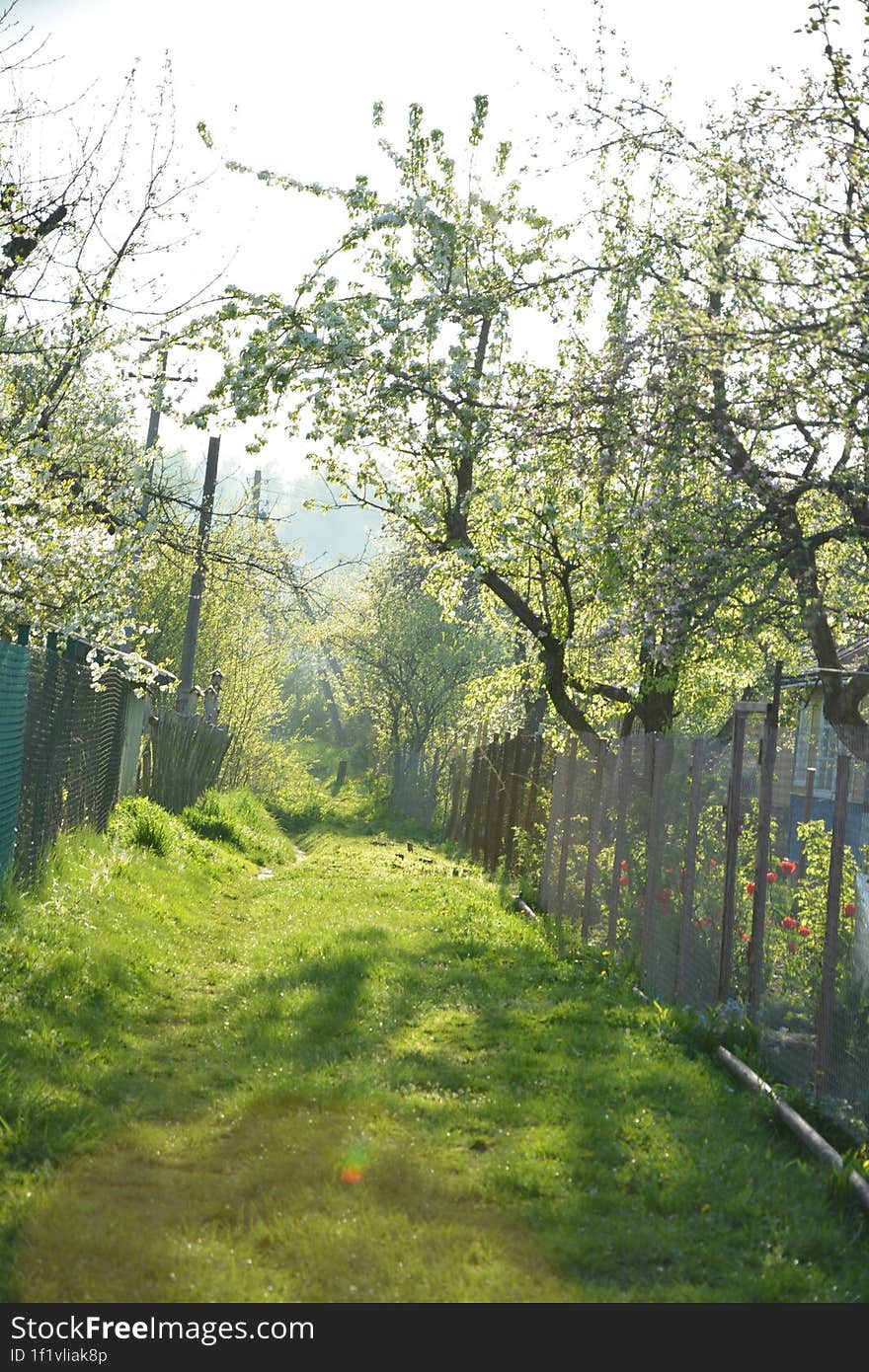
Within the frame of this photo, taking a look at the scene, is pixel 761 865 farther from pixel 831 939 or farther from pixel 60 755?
pixel 60 755

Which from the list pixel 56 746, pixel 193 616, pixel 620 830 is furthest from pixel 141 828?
pixel 193 616

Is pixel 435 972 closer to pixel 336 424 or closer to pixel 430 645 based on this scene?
pixel 336 424

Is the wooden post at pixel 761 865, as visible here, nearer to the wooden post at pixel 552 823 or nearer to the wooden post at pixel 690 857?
the wooden post at pixel 690 857

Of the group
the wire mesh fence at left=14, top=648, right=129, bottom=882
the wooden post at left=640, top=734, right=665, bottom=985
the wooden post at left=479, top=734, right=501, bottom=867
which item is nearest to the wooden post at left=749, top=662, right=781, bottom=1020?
the wooden post at left=640, top=734, right=665, bottom=985

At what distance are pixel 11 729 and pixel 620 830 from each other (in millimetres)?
4797

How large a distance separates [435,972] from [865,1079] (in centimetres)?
453

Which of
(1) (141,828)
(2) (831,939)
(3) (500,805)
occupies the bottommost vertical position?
(1) (141,828)

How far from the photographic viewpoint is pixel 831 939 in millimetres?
6195

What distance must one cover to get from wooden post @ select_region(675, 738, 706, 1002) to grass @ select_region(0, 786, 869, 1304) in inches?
13.9

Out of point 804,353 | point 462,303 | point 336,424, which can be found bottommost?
point 804,353

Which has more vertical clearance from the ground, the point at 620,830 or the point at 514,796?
the point at 514,796

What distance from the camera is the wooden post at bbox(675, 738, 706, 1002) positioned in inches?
339

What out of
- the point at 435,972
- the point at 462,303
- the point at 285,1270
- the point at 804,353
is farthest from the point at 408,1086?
the point at 462,303

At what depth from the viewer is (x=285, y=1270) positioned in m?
4.22
